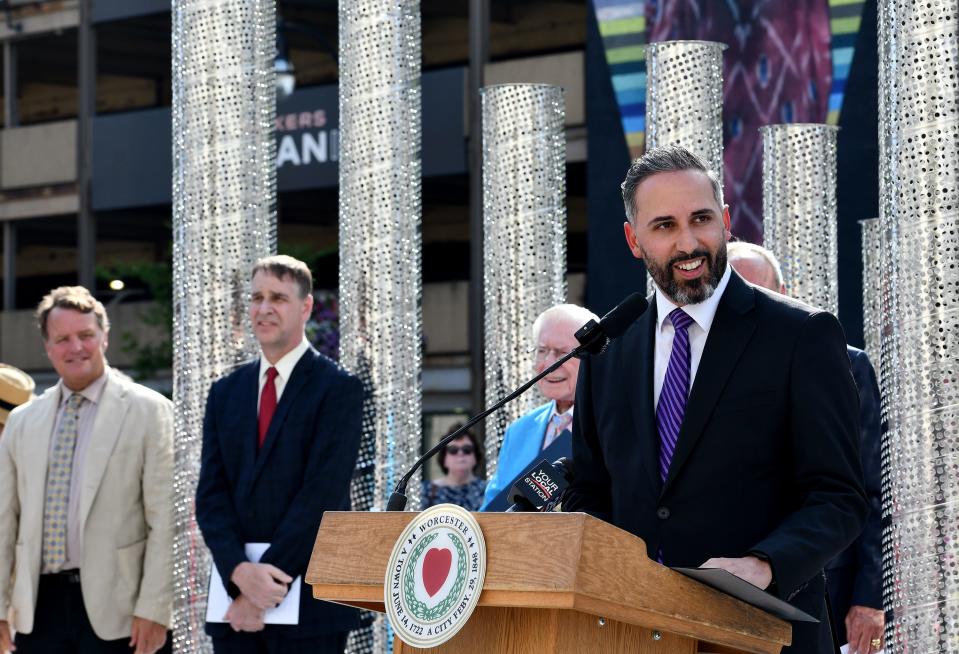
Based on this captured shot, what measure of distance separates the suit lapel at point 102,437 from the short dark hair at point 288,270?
0.85 metres

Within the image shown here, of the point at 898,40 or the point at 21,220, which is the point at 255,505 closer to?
the point at 898,40

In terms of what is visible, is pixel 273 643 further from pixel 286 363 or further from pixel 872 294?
pixel 872 294

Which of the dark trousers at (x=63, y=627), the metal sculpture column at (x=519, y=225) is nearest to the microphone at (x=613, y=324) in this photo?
the dark trousers at (x=63, y=627)

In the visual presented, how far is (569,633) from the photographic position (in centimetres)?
250

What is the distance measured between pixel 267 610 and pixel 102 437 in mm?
1133

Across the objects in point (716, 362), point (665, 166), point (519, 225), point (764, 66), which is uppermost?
point (764, 66)

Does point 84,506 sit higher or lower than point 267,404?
lower

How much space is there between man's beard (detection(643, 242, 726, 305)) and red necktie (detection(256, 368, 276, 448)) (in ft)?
8.12

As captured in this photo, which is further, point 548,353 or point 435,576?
point 548,353

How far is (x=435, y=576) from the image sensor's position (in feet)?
8.29

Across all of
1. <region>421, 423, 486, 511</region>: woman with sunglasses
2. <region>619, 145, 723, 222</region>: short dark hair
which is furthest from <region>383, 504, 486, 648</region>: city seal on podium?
<region>421, 423, 486, 511</region>: woman with sunglasses

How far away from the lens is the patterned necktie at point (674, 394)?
2893 millimetres

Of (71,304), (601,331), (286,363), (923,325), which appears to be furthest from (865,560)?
(71,304)

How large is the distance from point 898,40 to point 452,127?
1365 centimetres
